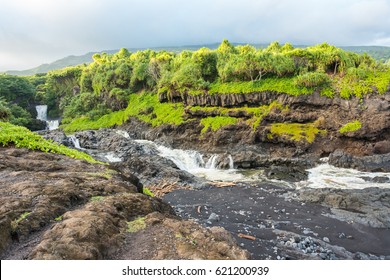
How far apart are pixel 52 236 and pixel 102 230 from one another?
912 millimetres

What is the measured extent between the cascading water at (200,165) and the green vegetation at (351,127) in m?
14.4

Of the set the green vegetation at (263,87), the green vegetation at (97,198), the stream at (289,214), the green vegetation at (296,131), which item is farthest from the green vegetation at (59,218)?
the green vegetation at (263,87)

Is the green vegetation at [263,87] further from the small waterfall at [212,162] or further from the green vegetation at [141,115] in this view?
the small waterfall at [212,162]

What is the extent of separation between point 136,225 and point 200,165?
26493 millimetres

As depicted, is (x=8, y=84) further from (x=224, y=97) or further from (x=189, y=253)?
(x=189, y=253)

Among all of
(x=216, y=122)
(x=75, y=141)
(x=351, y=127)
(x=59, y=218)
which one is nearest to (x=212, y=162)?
(x=216, y=122)

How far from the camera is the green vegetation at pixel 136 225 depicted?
657 cm

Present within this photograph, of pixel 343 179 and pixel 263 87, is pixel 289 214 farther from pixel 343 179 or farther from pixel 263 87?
pixel 263 87

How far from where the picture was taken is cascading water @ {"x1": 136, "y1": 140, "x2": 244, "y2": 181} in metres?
28.4

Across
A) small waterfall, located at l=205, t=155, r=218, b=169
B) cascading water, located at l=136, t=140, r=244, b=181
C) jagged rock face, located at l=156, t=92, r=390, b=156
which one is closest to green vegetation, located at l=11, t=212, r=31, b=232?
cascading water, located at l=136, t=140, r=244, b=181

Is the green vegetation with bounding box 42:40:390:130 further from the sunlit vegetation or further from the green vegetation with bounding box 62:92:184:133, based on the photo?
the green vegetation with bounding box 62:92:184:133

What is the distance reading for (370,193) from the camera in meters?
20.5

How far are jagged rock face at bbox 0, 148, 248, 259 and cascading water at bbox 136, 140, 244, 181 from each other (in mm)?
19339

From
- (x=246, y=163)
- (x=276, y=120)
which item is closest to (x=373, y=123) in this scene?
(x=276, y=120)
